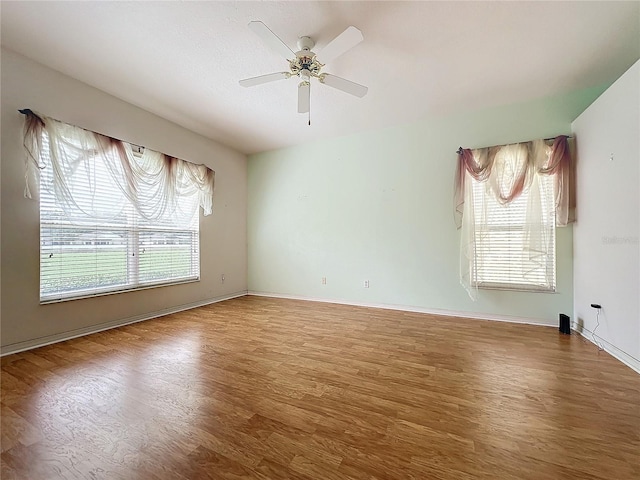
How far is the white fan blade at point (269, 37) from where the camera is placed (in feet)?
5.83

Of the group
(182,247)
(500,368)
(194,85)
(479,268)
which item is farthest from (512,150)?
(182,247)

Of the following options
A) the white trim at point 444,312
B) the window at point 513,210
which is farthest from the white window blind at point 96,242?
the window at point 513,210

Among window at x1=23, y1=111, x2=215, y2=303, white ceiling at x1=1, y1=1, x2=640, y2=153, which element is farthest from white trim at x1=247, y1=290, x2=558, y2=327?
white ceiling at x1=1, y1=1, x2=640, y2=153

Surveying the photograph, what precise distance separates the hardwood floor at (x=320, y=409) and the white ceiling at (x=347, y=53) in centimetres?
279

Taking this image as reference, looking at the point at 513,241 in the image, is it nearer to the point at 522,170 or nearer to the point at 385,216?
the point at 522,170

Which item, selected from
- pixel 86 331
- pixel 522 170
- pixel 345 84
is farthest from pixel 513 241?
pixel 86 331

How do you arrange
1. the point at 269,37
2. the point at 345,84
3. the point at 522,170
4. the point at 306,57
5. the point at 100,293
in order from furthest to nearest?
the point at 522,170, the point at 100,293, the point at 345,84, the point at 306,57, the point at 269,37

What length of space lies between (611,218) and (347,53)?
292 centimetres

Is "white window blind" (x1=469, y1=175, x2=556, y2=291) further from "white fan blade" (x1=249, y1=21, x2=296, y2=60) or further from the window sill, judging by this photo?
the window sill

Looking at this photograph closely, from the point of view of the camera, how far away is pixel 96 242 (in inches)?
117

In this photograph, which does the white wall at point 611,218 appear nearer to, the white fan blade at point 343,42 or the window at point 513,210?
the window at point 513,210

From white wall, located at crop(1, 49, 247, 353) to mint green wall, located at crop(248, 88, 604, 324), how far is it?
1.32m

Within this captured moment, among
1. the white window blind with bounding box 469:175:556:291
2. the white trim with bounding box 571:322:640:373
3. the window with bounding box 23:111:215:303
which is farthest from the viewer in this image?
the white window blind with bounding box 469:175:556:291

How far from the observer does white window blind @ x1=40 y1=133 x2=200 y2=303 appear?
2.62m
